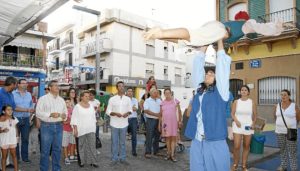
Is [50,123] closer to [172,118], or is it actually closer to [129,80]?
[172,118]

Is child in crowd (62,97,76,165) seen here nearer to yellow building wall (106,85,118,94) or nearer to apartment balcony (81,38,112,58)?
yellow building wall (106,85,118,94)

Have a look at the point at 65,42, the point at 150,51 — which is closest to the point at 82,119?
the point at 150,51

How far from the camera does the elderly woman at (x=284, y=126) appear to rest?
20.8 feet

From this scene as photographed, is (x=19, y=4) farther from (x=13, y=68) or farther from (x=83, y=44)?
(x=83, y=44)

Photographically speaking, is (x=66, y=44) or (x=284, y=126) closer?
(x=284, y=126)

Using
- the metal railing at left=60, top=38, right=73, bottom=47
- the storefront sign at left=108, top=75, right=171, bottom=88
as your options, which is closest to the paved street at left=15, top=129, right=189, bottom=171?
the storefront sign at left=108, top=75, right=171, bottom=88

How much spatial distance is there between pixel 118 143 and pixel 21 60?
2033 cm

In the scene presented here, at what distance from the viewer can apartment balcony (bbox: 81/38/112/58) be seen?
95.4 ft

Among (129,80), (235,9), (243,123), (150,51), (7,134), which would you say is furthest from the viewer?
(150,51)

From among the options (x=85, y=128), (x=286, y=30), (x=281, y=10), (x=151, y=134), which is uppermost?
(x=281, y=10)

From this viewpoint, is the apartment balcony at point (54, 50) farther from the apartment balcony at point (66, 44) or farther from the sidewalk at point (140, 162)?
the sidewalk at point (140, 162)

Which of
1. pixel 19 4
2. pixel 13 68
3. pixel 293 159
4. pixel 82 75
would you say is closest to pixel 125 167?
pixel 293 159

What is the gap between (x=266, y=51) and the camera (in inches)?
660

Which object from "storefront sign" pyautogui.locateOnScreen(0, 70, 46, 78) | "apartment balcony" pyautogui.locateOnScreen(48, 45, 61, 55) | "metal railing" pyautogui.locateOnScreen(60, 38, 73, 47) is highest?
"metal railing" pyautogui.locateOnScreen(60, 38, 73, 47)
